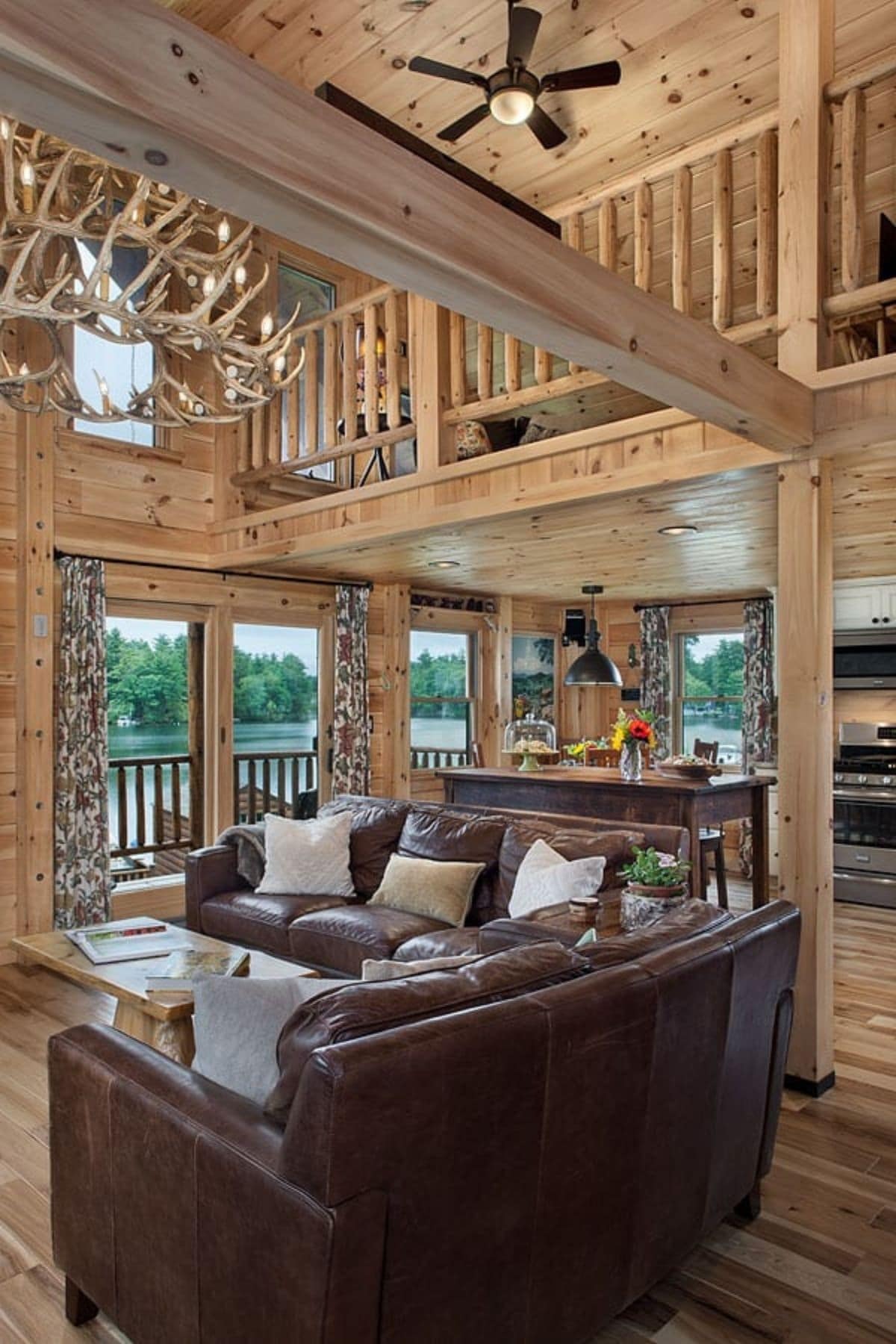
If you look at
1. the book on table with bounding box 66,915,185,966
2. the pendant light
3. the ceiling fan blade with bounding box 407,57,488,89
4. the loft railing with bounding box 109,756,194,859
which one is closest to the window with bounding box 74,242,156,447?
the loft railing with bounding box 109,756,194,859

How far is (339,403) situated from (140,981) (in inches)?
141

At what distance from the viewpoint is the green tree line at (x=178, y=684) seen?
19.5ft

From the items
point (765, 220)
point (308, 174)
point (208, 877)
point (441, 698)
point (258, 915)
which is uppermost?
point (765, 220)

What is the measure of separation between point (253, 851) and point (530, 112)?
154 inches


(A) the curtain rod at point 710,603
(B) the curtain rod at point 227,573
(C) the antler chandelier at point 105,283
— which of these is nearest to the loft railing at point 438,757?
(B) the curtain rod at point 227,573

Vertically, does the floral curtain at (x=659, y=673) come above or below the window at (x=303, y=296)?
below

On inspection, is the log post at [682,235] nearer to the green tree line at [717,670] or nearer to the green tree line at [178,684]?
the green tree line at [178,684]

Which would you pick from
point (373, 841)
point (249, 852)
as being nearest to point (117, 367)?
point (249, 852)

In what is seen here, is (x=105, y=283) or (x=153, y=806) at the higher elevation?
(x=105, y=283)

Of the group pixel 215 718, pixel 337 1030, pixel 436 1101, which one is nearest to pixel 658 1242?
pixel 436 1101

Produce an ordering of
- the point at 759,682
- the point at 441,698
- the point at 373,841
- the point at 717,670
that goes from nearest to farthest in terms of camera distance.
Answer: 1. the point at 373,841
2. the point at 759,682
3. the point at 441,698
4. the point at 717,670

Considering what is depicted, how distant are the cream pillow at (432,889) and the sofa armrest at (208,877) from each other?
101cm

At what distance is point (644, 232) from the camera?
3.61 metres

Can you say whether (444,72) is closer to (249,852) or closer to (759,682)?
(249,852)
